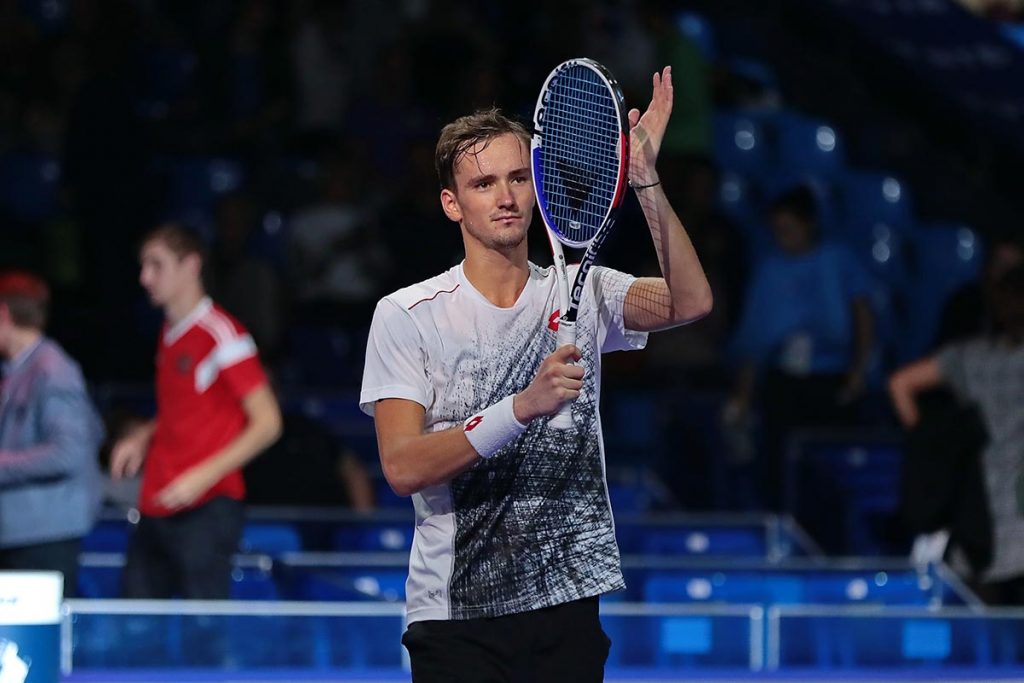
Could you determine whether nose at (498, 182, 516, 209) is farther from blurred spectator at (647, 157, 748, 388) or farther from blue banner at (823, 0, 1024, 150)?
blue banner at (823, 0, 1024, 150)

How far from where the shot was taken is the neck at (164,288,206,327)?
614cm

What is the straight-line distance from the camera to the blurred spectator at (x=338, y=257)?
9.62 meters

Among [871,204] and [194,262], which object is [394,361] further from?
[871,204]

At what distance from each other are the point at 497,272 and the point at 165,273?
9.15ft

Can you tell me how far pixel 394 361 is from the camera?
11.3 ft

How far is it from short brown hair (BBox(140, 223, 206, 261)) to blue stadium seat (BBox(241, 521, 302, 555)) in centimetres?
174

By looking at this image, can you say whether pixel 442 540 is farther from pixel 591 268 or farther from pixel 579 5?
pixel 579 5

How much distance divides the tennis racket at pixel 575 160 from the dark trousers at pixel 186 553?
2.86 m

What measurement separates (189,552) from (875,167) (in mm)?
7175

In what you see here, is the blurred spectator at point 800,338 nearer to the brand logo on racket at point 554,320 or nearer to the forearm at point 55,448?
the forearm at point 55,448

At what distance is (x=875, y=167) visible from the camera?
1220cm

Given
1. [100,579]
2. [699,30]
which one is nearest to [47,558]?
[100,579]

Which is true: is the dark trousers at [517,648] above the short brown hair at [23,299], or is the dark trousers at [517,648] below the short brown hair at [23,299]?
below

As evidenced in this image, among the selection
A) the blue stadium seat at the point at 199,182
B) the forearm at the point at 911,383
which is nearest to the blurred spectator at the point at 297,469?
the forearm at the point at 911,383
